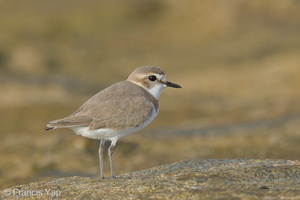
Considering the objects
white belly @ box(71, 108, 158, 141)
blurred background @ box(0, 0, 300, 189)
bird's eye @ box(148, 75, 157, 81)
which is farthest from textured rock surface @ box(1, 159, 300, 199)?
blurred background @ box(0, 0, 300, 189)

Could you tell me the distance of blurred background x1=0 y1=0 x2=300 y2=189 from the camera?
57.1 feet

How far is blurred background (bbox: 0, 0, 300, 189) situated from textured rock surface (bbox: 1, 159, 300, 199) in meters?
4.86

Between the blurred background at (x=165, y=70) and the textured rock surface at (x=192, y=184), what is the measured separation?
4863 millimetres

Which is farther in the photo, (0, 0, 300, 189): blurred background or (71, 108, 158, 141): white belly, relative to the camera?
(0, 0, 300, 189): blurred background

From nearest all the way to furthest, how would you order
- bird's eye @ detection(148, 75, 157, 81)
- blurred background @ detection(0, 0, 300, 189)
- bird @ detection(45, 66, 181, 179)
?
bird @ detection(45, 66, 181, 179)
bird's eye @ detection(148, 75, 157, 81)
blurred background @ detection(0, 0, 300, 189)

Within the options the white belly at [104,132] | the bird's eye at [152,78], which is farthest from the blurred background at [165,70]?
the bird's eye at [152,78]

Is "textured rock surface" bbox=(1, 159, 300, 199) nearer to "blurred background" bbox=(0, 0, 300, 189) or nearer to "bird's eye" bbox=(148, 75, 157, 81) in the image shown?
"bird's eye" bbox=(148, 75, 157, 81)

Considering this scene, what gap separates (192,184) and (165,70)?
2726cm

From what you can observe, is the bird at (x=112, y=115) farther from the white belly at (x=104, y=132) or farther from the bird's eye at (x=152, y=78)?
the bird's eye at (x=152, y=78)

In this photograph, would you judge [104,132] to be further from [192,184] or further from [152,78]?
[192,184]

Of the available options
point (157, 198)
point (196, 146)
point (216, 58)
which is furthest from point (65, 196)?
point (216, 58)

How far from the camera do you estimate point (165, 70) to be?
36.5 m

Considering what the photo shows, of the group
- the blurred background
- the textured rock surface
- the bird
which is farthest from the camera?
the blurred background

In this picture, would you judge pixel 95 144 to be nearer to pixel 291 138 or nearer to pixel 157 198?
pixel 291 138
